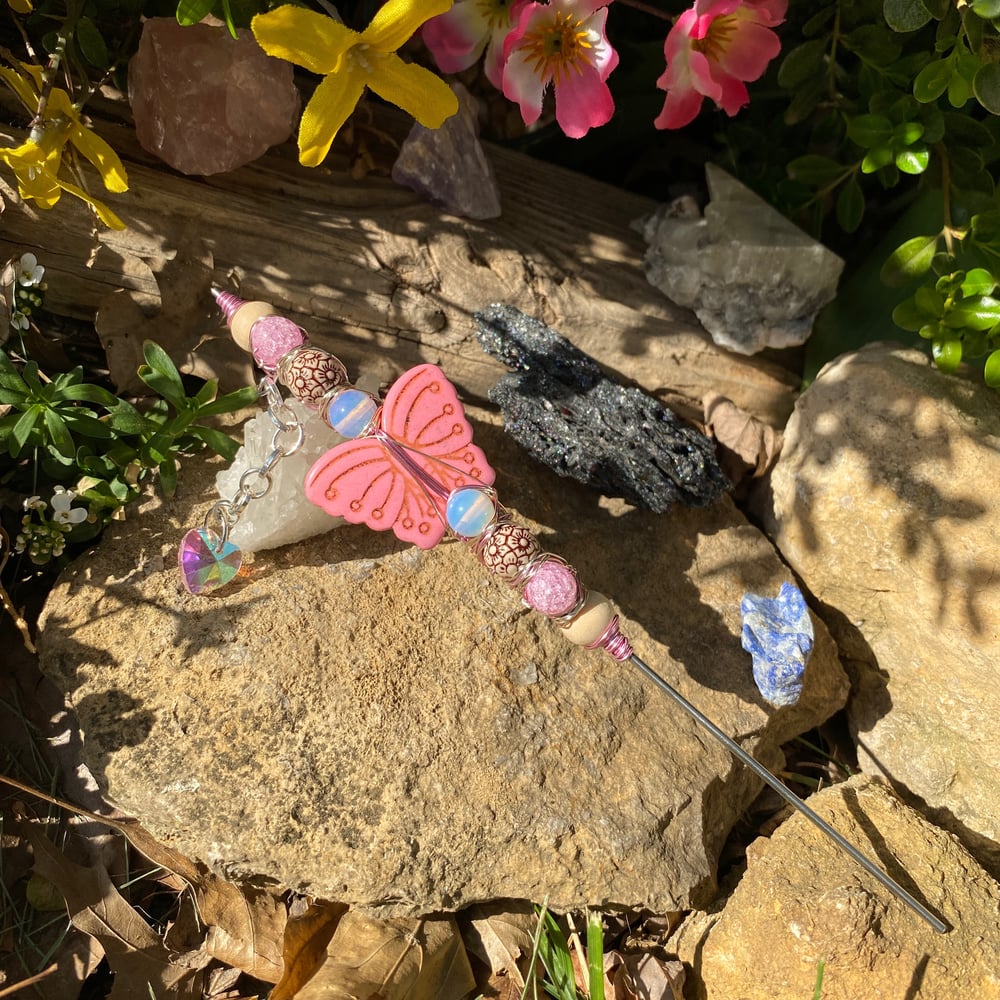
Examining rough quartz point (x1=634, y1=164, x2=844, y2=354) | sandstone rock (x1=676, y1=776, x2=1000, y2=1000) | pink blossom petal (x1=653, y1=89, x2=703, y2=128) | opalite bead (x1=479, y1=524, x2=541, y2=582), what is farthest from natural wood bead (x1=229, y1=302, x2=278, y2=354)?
sandstone rock (x1=676, y1=776, x2=1000, y2=1000)

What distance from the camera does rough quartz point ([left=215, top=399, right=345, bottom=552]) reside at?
187 cm

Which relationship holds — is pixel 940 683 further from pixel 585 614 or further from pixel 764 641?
pixel 585 614

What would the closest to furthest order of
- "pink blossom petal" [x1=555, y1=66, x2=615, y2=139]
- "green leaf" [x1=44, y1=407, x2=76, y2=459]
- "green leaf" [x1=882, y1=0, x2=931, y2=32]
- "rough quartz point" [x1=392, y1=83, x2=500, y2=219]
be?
"green leaf" [x1=882, y1=0, x2=931, y2=32], "green leaf" [x1=44, y1=407, x2=76, y2=459], "pink blossom petal" [x1=555, y1=66, x2=615, y2=139], "rough quartz point" [x1=392, y1=83, x2=500, y2=219]

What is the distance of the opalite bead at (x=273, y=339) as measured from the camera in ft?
6.09

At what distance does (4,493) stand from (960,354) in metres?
2.00

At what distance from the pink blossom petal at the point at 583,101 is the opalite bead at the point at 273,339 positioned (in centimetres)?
68

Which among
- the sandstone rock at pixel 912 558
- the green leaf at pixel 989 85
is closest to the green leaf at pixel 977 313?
the sandstone rock at pixel 912 558

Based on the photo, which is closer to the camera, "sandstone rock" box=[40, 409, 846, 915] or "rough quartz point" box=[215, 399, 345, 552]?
"sandstone rock" box=[40, 409, 846, 915]

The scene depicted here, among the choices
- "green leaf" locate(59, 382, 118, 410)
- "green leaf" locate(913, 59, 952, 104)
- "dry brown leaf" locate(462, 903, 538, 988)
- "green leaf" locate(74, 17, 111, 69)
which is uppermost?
"green leaf" locate(74, 17, 111, 69)

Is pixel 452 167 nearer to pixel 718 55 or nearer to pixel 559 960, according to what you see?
pixel 718 55

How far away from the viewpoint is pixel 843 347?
2412mm

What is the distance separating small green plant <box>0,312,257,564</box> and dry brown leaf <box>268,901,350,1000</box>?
2.80 feet

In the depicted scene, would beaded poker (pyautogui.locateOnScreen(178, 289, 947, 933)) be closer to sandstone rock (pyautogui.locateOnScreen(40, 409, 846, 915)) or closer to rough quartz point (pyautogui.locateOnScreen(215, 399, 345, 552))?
rough quartz point (pyautogui.locateOnScreen(215, 399, 345, 552))

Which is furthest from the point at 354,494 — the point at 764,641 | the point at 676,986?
the point at 676,986
